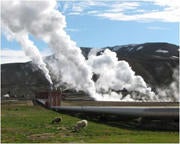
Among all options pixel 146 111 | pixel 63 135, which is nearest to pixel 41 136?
pixel 63 135

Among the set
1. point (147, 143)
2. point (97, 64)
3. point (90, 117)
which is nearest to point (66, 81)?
point (97, 64)

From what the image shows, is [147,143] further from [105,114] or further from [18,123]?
[105,114]

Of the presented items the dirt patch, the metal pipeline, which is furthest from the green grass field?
the metal pipeline

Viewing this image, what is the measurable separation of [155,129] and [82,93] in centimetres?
10405

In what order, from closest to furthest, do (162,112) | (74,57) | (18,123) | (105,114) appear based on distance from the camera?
1. (18,123)
2. (162,112)
3. (105,114)
4. (74,57)

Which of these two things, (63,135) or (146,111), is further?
(146,111)

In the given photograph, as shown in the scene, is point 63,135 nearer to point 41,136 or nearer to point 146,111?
point 41,136

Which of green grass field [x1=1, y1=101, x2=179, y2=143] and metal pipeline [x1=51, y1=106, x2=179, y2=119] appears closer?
green grass field [x1=1, y1=101, x2=179, y2=143]

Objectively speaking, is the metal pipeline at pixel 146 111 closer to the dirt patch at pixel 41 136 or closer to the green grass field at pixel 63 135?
the green grass field at pixel 63 135

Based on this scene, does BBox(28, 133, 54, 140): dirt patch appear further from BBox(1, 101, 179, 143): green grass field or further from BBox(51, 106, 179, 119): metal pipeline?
BBox(51, 106, 179, 119): metal pipeline

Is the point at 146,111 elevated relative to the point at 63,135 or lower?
elevated

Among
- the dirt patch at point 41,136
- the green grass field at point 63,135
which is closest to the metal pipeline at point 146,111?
the green grass field at point 63,135

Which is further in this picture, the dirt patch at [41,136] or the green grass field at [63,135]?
the dirt patch at [41,136]

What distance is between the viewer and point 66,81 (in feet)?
630
